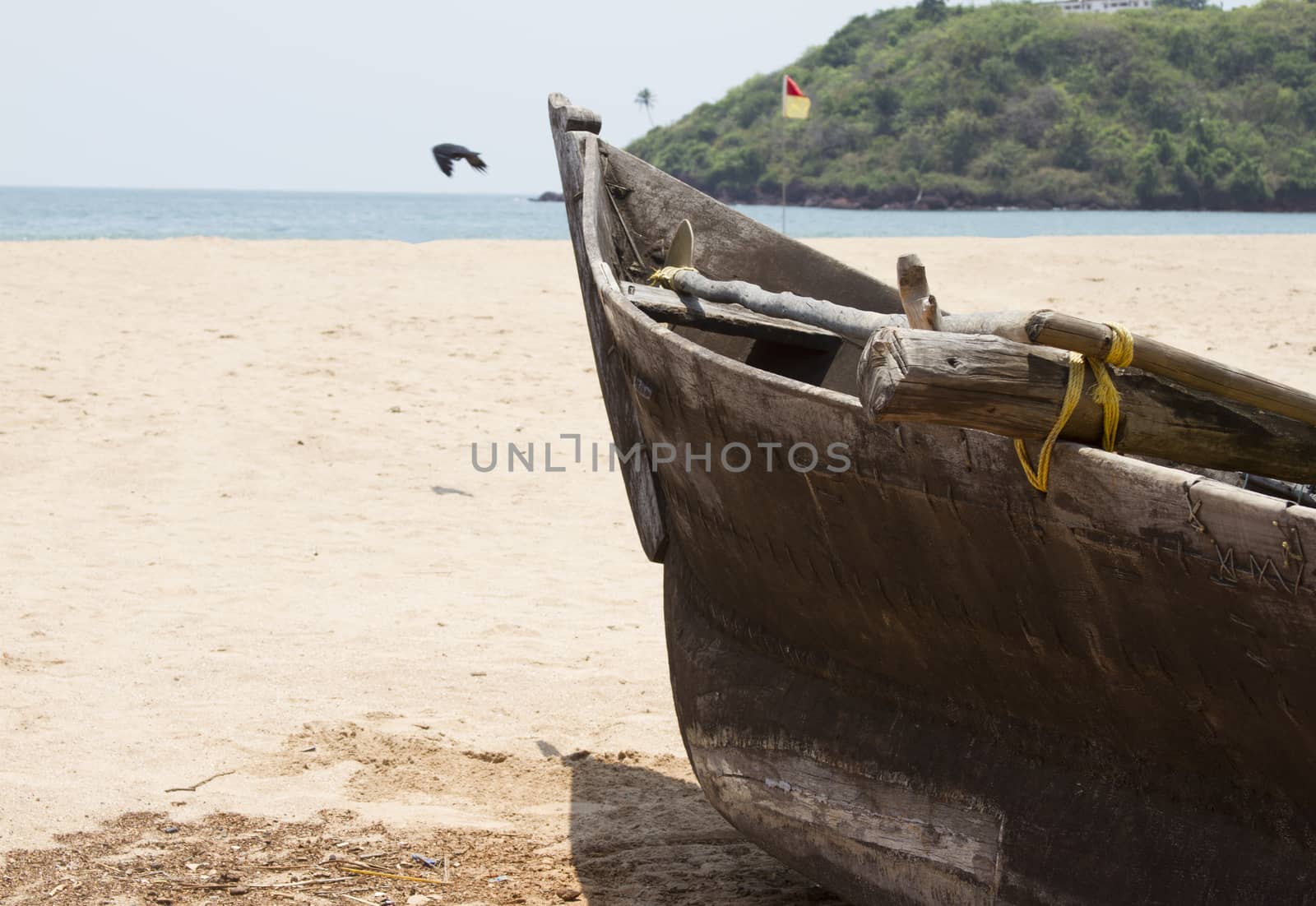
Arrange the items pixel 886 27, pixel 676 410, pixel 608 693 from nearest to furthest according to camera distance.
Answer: pixel 676 410 → pixel 608 693 → pixel 886 27

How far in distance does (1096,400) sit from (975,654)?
0.53 m

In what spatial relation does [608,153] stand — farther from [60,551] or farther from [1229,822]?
[1229,822]

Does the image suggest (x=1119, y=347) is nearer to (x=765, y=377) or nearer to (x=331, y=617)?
(x=765, y=377)

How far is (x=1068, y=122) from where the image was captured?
223ft

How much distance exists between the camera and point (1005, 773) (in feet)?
6.88

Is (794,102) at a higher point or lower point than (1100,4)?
lower

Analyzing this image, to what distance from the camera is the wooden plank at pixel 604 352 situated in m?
3.06

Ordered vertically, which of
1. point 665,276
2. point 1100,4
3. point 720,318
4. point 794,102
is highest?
point 1100,4

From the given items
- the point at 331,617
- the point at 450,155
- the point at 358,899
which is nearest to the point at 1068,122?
the point at 450,155

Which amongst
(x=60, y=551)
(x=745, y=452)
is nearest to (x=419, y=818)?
(x=745, y=452)

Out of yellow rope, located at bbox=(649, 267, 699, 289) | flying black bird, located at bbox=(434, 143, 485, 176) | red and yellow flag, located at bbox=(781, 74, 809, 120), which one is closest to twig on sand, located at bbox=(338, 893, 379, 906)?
yellow rope, located at bbox=(649, 267, 699, 289)

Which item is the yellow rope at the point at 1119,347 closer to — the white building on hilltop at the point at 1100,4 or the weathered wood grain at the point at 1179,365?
the weathered wood grain at the point at 1179,365

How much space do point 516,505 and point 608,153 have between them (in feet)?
7.55

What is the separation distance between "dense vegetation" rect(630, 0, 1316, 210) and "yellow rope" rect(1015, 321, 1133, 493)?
226 feet
